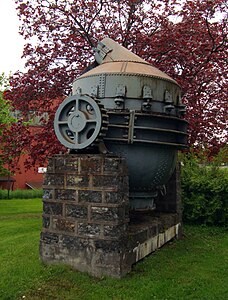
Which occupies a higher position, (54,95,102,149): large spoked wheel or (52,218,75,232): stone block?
(54,95,102,149): large spoked wheel

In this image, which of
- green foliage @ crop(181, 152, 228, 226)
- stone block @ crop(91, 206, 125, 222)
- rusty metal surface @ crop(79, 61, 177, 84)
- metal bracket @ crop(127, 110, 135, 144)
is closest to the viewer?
stone block @ crop(91, 206, 125, 222)

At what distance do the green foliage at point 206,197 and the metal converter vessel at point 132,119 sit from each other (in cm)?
276

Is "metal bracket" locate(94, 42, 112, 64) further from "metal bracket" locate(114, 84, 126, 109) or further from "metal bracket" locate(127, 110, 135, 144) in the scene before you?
"metal bracket" locate(127, 110, 135, 144)

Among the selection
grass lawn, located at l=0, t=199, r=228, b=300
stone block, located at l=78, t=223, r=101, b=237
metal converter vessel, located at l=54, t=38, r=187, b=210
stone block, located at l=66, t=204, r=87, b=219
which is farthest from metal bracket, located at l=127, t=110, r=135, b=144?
grass lawn, located at l=0, t=199, r=228, b=300

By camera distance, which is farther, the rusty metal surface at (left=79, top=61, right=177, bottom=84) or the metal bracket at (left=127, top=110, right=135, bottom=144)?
the rusty metal surface at (left=79, top=61, right=177, bottom=84)

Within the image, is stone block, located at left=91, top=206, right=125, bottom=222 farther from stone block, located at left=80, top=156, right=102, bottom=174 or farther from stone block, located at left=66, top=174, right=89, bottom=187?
stone block, located at left=80, top=156, right=102, bottom=174

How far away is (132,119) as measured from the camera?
202 inches

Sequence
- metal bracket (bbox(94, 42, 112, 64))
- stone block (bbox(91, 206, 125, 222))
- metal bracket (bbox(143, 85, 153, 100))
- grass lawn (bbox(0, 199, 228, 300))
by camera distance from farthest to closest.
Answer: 1. metal bracket (bbox(94, 42, 112, 64))
2. metal bracket (bbox(143, 85, 153, 100))
3. stone block (bbox(91, 206, 125, 222))
4. grass lawn (bbox(0, 199, 228, 300))

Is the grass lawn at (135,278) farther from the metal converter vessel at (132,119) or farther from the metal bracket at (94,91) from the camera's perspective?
the metal bracket at (94,91)

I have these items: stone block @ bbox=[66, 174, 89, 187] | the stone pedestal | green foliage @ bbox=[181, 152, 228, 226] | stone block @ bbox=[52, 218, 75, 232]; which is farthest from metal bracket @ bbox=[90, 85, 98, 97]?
green foliage @ bbox=[181, 152, 228, 226]

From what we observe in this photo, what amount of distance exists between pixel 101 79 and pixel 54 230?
2.48 meters

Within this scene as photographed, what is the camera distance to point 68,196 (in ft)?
15.7

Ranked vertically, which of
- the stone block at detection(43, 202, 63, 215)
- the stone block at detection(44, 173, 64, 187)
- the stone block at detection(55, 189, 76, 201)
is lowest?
the stone block at detection(43, 202, 63, 215)

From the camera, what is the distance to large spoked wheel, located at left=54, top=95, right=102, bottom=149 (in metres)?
4.61
